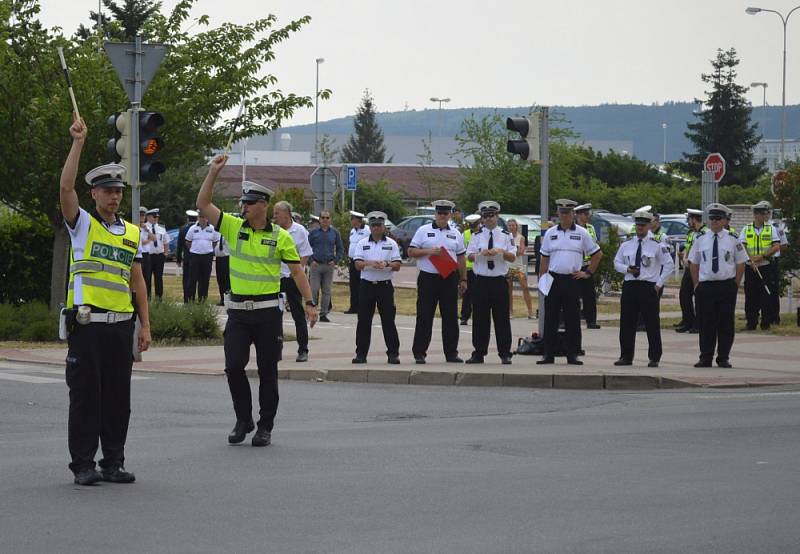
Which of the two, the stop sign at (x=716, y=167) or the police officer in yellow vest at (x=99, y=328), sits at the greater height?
the stop sign at (x=716, y=167)

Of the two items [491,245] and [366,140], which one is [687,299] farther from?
[366,140]

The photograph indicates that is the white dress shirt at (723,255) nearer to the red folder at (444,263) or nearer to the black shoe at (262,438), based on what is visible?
the red folder at (444,263)

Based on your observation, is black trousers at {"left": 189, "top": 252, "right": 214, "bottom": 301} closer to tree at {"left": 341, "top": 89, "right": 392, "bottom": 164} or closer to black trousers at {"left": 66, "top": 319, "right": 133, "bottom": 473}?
black trousers at {"left": 66, "top": 319, "right": 133, "bottom": 473}

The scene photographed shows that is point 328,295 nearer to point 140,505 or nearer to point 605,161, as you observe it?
point 140,505

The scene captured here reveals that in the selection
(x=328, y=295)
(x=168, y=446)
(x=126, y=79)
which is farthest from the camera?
(x=328, y=295)

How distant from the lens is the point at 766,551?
23.5 feet

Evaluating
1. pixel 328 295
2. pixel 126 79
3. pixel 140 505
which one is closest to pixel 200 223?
pixel 328 295

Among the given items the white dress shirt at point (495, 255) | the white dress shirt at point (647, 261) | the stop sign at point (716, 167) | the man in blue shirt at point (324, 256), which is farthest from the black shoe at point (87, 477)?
the stop sign at point (716, 167)

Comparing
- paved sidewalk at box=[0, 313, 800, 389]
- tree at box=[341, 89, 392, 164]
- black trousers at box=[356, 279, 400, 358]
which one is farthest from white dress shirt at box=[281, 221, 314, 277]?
tree at box=[341, 89, 392, 164]

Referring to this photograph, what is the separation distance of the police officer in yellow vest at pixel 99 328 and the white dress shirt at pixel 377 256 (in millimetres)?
8243

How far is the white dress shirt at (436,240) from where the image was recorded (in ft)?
57.0

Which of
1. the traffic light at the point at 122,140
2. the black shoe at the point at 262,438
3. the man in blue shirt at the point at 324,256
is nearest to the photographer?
the black shoe at the point at 262,438

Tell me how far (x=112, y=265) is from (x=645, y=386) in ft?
26.7

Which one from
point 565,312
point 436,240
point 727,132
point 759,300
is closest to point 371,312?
point 436,240
